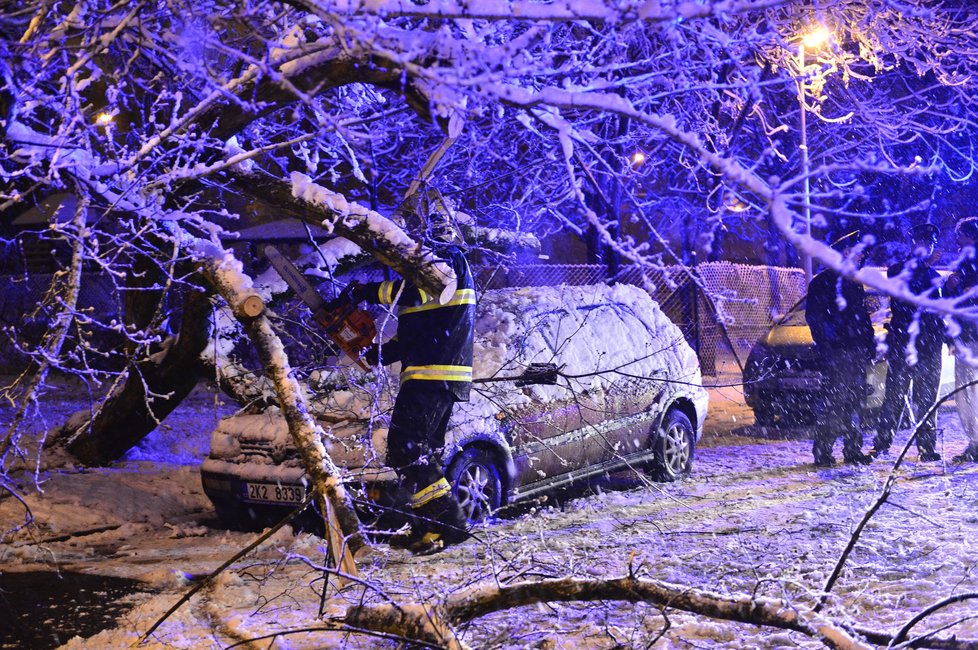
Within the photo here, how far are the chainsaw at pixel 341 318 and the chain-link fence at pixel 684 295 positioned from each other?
708cm

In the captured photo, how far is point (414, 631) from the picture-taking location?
295cm

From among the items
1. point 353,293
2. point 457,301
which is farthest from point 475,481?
point 353,293

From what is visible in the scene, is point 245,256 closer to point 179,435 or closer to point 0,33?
point 179,435

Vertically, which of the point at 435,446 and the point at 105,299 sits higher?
the point at 105,299

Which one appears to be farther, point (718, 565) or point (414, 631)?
point (718, 565)

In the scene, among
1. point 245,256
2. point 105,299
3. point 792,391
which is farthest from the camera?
point 245,256

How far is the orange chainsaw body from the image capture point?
515 cm

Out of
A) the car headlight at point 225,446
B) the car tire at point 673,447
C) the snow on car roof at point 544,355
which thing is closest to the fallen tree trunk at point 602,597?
the snow on car roof at point 544,355

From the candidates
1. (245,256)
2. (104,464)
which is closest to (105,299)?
(245,256)

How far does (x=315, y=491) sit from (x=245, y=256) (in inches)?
495

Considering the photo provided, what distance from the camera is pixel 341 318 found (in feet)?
16.9

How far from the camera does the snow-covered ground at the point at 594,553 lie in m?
3.74

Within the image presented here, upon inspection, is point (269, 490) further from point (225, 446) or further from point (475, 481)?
point (475, 481)

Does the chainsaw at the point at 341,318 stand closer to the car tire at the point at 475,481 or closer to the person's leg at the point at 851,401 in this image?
the car tire at the point at 475,481
